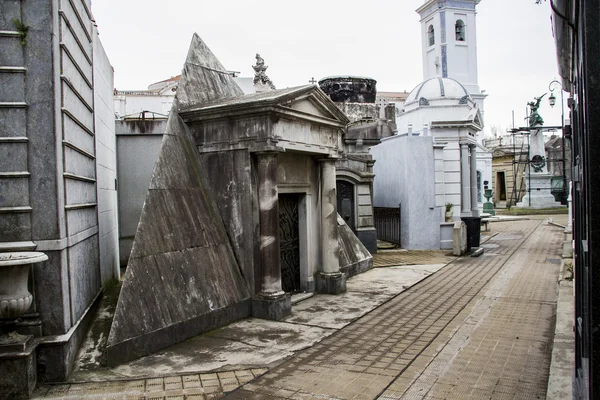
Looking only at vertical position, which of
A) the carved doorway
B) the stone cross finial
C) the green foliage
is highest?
the stone cross finial

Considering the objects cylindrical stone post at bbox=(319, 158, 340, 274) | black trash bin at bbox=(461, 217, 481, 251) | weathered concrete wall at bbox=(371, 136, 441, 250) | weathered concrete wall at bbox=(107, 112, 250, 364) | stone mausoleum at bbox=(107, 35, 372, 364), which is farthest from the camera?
weathered concrete wall at bbox=(371, 136, 441, 250)

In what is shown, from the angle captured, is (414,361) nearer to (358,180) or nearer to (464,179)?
(358,180)

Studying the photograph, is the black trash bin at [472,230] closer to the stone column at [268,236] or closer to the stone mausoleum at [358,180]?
the stone mausoleum at [358,180]

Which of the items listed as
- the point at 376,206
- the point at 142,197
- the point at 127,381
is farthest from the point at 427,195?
the point at 127,381

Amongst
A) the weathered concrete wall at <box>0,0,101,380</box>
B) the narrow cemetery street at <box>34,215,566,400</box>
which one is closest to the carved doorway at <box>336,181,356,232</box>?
the narrow cemetery street at <box>34,215,566,400</box>

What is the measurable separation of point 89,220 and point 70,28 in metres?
2.59

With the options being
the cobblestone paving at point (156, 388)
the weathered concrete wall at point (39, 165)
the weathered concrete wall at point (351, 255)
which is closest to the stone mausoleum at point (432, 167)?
the weathered concrete wall at point (351, 255)

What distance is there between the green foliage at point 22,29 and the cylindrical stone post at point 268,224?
12.2 ft

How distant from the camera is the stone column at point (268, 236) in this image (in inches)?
321

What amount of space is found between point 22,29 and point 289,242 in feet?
19.0

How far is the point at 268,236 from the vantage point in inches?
324

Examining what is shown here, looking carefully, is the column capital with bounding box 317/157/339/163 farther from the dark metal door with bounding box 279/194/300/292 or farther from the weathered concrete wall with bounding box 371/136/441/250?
the weathered concrete wall with bounding box 371/136/441/250

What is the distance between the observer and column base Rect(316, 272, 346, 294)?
988cm

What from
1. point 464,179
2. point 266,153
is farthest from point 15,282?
point 464,179
